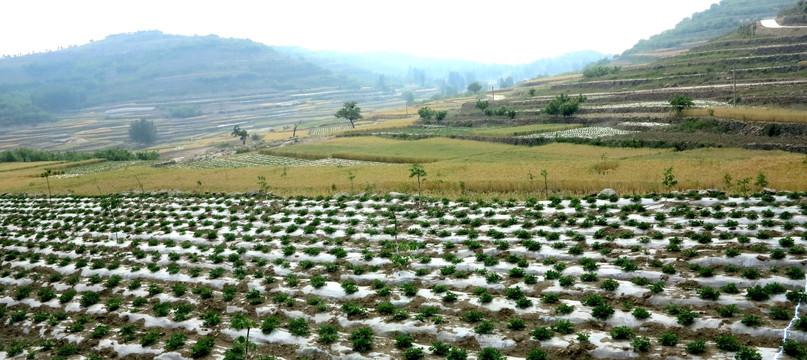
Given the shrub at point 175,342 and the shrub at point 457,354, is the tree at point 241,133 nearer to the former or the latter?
the shrub at point 175,342

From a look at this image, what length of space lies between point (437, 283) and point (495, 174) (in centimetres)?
1608

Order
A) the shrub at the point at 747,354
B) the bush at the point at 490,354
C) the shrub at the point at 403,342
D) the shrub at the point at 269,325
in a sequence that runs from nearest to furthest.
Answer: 1. the shrub at the point at 747,354
2. the bush at the point at 490,354
3. the shrub at the point at 403,342
4. the shrub at the point at 269,325

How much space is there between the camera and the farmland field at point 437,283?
9.80 m

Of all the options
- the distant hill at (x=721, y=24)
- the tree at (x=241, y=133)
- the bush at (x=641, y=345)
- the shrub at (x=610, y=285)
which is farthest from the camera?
the distant hill at (x=721, y=24)

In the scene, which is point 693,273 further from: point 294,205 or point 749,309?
point 294,205

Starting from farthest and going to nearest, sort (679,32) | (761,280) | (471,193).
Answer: (679,32), (471,193), (761,280)

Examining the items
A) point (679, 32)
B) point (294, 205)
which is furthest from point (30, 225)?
point (679, 32)

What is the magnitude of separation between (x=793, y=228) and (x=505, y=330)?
9028 millimetres

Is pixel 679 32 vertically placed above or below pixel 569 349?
above

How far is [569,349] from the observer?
9.20 metres

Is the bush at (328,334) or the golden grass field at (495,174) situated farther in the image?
the golden grass field at (495,174)

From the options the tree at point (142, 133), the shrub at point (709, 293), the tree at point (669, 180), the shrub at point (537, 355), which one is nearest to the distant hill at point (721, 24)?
the tree at point (669, 180)

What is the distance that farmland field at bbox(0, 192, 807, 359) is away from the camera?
980 centimetres

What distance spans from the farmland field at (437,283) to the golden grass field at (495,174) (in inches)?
168
